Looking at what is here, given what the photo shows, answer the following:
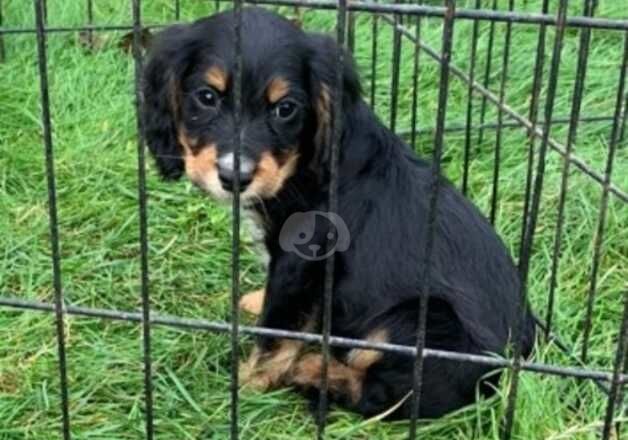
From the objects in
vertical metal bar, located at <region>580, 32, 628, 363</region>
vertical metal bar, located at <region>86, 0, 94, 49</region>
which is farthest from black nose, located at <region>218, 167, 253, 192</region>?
vertical metal bar, located at <region>86, 0, 94, 49</region>

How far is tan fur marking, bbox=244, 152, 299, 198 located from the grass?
52 cm

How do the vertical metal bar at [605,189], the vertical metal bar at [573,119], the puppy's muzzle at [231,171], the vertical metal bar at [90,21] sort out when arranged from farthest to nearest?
the vertical metal bar at [90,21]
the puppy's muzzle at [231,171]
the vertical metal bar at [605,189]
the vertical metal bar at [573,119]

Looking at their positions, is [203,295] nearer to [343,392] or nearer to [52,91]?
[343,392]

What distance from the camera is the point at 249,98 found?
285cm

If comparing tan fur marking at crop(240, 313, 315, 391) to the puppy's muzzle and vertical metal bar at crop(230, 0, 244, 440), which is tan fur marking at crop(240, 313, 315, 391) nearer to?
the puppy's muzzle

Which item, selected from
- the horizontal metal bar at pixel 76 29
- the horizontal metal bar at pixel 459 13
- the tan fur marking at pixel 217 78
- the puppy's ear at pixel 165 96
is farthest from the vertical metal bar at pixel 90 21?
the horizontal metal bar at pixel 459 13

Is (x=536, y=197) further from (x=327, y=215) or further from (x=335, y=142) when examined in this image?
(x=327, y=215)

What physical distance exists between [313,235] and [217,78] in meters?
0.49

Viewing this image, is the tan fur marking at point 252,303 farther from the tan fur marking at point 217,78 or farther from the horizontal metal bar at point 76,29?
the horizontal metal bar at point 76,29

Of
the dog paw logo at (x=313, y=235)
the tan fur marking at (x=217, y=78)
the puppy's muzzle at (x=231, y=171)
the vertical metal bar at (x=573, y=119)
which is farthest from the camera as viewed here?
the dog paw logo at (x=313, y=235)

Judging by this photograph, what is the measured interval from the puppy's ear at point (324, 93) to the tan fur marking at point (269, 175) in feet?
0.28

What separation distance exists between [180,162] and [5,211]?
0.94 metres

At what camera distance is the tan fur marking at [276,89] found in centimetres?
285

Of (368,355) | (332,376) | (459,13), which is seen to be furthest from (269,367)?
(459,13)
